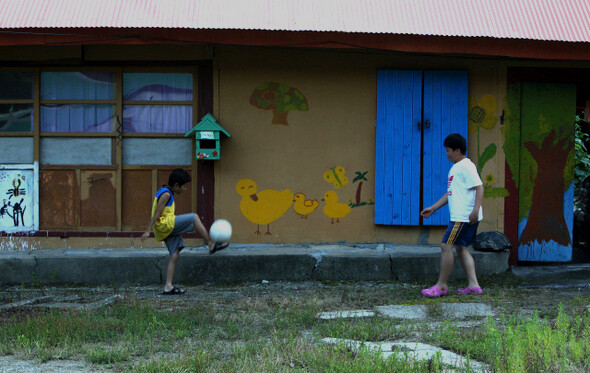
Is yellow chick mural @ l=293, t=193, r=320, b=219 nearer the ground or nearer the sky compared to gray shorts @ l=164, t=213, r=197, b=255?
nearer the sky

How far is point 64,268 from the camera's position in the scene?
7312mm

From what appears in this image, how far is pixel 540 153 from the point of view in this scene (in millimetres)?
8195

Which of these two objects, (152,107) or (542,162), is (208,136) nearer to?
(152,107)

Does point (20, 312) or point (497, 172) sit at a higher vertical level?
point (497, 172)

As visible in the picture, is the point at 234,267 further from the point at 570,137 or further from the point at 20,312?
the point at 570,137

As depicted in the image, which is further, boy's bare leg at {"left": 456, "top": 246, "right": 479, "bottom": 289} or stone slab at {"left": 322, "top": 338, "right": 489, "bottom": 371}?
boy's bare leg at {"left": 456, "top": 246, "right": 479, "bottom": 289}

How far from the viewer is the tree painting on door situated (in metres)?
8.14

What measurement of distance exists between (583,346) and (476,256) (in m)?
3.57

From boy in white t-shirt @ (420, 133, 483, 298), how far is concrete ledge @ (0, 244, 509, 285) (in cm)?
108

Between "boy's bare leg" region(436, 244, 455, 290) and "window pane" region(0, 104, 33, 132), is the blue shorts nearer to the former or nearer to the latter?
"boy's bare leg" region(436, 244, 455, 290)

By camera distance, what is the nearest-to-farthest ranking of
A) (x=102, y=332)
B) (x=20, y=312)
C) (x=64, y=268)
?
(x=102, y=332) < (x=20, y=312) < (x=64, y=268)

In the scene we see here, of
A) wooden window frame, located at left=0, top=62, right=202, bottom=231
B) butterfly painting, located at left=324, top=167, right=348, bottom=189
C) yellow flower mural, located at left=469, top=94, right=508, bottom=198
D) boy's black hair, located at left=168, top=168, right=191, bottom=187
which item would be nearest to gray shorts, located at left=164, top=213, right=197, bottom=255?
boy's black hair, located at left=168, top=168, right=191, bottom=187

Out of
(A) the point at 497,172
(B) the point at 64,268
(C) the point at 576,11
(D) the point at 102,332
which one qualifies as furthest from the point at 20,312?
(C) the point at 576,11

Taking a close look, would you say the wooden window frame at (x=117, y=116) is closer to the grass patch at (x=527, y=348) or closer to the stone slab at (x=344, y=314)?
the stone slab at (x=344, y=314)
